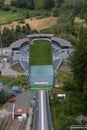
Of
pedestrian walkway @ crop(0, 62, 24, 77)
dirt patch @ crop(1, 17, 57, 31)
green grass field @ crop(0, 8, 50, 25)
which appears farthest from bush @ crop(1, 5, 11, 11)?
pedestrian walkway @ crop(0, 62, 24, 77)

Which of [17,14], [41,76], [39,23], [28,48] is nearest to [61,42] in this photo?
[28,48]

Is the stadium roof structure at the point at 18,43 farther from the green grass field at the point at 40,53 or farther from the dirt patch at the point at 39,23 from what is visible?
the dirt patch at the point at 39,23

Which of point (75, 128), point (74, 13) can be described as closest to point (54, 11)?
point (74, 13)

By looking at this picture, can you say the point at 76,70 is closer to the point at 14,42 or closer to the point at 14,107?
the point at 14,107

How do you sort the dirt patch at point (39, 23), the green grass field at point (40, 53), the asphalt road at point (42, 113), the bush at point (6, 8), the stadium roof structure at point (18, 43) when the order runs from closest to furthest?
the asphalt road at point (42, 113) < the green grass field at point (40, 53) < the stadium roof structure at point (18, 43) < the dirt patch at point (39, 23) < the bush at point (6, 8)

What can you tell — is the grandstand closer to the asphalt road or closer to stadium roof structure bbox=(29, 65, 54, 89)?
stadium roof structure bbox=(29, 65, 54, 89)

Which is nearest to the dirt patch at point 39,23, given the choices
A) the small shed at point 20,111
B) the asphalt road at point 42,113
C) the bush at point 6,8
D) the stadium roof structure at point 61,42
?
the bush at point 6,8
